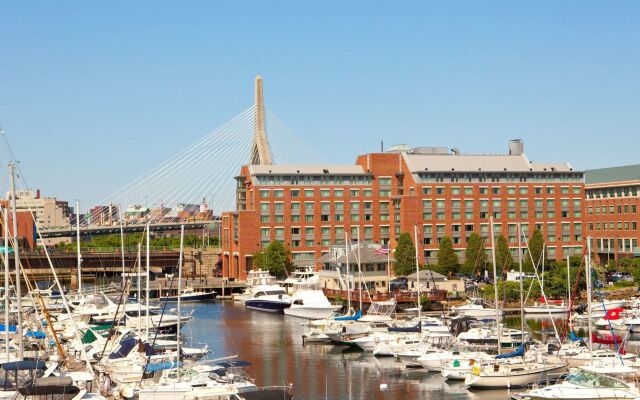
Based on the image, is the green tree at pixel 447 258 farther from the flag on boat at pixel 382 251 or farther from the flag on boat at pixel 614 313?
the flag on boat at pixel 614 313

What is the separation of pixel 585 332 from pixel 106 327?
34902mm

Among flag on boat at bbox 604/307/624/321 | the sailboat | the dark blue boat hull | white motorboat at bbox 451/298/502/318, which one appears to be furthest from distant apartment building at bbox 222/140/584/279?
the sailboat

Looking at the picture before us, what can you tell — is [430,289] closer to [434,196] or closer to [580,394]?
[434,196]

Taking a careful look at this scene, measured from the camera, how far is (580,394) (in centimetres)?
4147

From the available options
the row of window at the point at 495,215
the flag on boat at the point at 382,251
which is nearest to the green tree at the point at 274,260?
the flag on boat at the point at 382,251

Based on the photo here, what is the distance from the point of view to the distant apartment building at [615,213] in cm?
13500

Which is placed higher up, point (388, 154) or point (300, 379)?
point (388, 154)

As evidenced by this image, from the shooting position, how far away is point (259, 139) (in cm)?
13212

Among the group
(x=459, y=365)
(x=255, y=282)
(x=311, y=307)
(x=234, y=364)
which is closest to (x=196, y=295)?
(x=255, y=282)

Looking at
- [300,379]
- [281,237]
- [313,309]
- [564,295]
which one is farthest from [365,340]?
[281,237]

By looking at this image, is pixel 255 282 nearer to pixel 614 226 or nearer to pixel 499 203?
pixel 499 203

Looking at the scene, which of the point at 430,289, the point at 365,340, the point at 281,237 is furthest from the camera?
the point at 281,237

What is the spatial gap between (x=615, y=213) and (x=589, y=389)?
102327 mm

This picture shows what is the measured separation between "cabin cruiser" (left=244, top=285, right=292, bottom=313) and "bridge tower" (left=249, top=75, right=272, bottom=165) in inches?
1198
